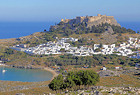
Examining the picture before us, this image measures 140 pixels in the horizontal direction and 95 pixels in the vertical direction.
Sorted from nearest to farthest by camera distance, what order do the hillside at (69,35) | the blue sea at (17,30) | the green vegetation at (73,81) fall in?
the green vegetation at (73,81) < the hillside at (69,35) < the blue sea at (17,30)

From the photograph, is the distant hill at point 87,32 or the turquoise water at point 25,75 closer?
the turquoise water at point 25,75

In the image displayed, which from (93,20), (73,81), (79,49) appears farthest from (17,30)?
(73,81)

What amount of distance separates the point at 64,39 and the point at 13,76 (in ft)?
68.5

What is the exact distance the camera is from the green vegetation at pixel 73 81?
18.0m

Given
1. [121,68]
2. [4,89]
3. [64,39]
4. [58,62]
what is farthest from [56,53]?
[4,89]

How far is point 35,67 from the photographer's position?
37.3 metres

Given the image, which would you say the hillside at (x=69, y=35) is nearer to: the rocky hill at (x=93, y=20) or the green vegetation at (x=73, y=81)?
the rocky hill at (x=93, y=20)

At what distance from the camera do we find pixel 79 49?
147ft

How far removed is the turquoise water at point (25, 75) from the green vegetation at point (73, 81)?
493 inches

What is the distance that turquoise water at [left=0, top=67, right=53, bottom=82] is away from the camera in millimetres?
31547

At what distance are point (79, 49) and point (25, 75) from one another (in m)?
14.1

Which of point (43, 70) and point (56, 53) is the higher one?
point (56, 53)

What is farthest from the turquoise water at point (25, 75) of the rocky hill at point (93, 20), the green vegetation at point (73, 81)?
the rocky hill at point (93, 20)

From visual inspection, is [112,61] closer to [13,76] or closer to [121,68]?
[121,68]
